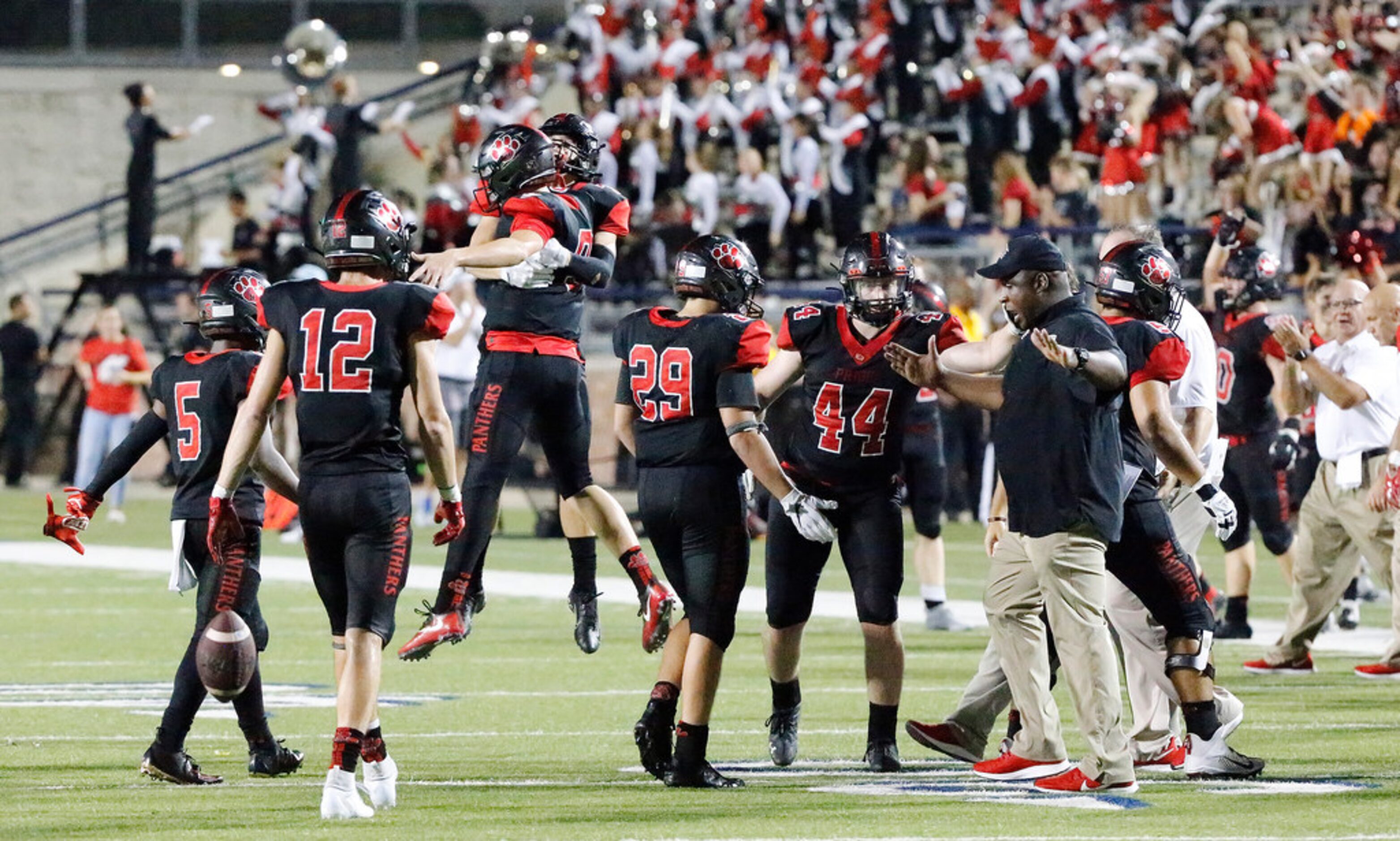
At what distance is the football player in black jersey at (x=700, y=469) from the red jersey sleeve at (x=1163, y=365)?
1.17m

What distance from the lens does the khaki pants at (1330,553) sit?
11.2 metres

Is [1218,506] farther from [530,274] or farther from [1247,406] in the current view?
[1247,406]

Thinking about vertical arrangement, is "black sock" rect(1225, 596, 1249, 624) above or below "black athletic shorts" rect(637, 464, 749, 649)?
below

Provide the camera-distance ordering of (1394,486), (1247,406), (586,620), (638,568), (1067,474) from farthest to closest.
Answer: (1247,406) → (586,620) → (1394,486) → (638,568) → (1067,474)

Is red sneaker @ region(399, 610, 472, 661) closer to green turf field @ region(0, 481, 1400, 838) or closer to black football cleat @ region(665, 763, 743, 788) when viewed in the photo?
green turf field @ region(0, 481, 1400, 838)

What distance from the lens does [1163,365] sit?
305 inches

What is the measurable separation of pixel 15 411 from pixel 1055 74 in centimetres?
1151

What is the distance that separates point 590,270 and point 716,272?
3.79 feet

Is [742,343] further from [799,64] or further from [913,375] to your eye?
[799,64]

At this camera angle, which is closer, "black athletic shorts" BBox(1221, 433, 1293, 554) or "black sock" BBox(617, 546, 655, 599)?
"black sock" BBox(617, 546, 655, 599)

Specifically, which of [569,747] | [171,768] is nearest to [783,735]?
[569,747]

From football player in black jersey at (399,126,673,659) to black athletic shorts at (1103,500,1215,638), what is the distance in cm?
179

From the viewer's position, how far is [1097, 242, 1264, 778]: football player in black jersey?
25.5 feet

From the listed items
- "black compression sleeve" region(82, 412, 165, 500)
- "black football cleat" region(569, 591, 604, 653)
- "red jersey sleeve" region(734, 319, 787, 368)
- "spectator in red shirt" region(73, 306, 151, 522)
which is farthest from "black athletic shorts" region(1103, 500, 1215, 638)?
"spectator in red shirt" region(73, 306, 151, 522)
